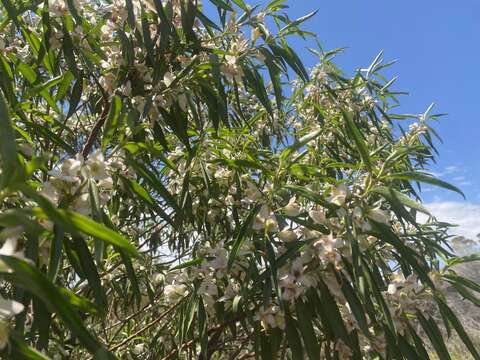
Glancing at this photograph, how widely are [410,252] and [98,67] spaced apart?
130 cm

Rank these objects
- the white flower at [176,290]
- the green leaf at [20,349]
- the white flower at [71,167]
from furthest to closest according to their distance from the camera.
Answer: the white flower at [176,290]
the white flower at [71,167]
the green leaf at [20,349]

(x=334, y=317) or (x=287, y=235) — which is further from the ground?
(x=287, y=235)

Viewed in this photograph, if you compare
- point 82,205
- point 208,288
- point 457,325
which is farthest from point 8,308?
point 457,325

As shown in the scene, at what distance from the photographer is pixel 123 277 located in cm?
221

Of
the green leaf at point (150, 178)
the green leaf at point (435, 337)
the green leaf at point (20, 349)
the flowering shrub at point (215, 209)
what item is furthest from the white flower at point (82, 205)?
the green leaf at point (435, 337)

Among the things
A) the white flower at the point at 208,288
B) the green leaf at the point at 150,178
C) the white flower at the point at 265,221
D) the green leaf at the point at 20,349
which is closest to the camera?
the green leaf at the point at 20,349

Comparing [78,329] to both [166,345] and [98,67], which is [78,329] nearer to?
[98,67]

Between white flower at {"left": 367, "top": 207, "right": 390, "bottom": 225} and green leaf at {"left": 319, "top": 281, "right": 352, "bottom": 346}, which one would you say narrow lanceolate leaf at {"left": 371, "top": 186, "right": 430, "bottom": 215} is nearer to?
white flower at {"left": 367, "top": 207, "right": 390, "bottom": 225}

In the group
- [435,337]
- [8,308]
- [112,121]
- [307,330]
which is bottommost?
[435,337]

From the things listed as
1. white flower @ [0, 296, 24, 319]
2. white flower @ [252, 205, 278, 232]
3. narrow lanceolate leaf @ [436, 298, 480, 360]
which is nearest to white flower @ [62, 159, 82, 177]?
white flower @ [0, 296, 24, 319]

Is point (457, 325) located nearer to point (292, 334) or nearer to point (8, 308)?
point (292, 334)

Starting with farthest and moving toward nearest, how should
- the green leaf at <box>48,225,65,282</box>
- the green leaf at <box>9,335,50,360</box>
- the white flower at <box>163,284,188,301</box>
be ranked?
the white flower at <box>163,284,188,301</box>, the green leaf at <box>48,225,65,282</box>, the green leaf at <box>9,335,50,360</box>

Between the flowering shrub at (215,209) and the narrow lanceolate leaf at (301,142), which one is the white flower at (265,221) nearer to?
the flowering shrub at (215,209)

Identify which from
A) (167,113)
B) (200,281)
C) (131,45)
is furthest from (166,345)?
(131,45)
